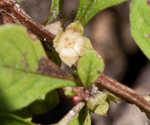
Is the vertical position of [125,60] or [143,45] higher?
[143,45]

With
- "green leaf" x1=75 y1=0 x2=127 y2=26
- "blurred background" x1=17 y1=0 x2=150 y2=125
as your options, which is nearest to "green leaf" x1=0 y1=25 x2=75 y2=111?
"green leaf" x1=75 y1=0 x2=127 y2=26

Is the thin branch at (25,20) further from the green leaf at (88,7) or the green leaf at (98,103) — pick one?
the green leaf at (98,103)

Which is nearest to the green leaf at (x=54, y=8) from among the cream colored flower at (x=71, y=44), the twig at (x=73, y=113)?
the cream colored flower at (x=71, y=44)

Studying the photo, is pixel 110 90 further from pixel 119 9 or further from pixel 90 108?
pixel 119 9

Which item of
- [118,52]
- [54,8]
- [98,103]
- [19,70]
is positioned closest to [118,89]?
[98,103]

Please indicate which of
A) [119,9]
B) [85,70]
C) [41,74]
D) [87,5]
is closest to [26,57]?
[41,74]

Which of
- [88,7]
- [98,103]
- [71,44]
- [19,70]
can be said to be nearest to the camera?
[19,70]

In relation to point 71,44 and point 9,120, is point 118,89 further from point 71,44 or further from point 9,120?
point 9,120
